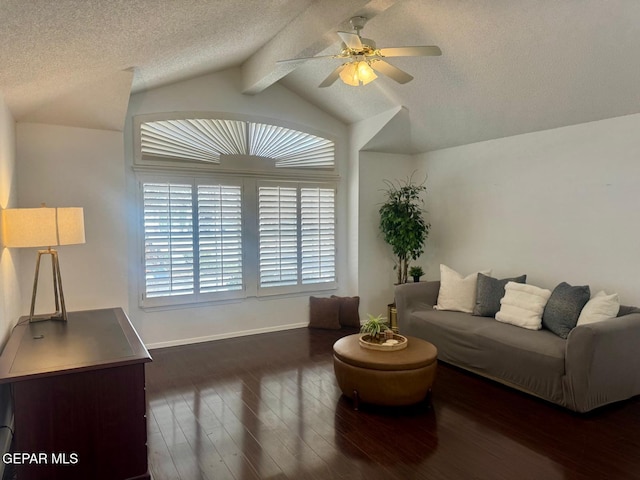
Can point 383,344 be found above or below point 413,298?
below

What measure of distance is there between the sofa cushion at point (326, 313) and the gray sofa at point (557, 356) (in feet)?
5.55

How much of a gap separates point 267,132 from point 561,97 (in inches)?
129

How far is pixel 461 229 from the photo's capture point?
555 cm

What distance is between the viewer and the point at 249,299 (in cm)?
552

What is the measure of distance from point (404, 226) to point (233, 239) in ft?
7.01

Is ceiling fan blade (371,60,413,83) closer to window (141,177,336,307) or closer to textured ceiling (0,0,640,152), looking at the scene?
textured ceiling (0,0,640,152)

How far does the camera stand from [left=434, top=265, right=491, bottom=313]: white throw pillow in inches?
184

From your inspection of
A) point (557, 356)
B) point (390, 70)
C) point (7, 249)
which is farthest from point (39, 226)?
point (557, 356)

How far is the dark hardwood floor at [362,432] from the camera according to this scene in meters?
2.61

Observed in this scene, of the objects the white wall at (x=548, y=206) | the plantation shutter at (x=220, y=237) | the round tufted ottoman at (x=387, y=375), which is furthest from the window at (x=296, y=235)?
the round tufted ottoman at (x=387, y=375)

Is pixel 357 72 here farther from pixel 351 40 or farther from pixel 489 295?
pixel 489 295

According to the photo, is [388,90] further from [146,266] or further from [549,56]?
[146,266]

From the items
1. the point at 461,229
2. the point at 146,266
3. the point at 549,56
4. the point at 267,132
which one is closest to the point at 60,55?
the point at 146,266

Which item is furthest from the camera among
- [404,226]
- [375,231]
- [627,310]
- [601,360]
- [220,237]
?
[375,231]
